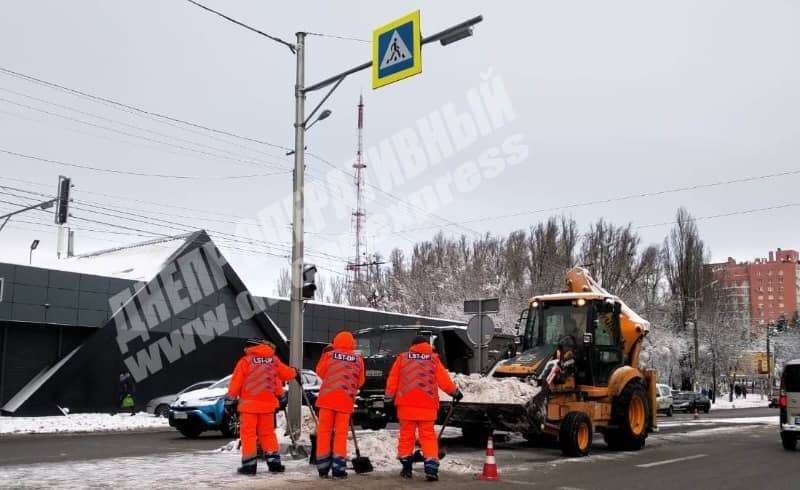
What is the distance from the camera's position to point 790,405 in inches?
639

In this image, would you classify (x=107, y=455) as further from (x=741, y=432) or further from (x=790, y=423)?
(x=741, y=432)

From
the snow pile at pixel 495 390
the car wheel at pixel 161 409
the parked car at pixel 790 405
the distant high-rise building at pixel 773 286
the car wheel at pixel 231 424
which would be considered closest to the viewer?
the snow pile at pixel 495 390

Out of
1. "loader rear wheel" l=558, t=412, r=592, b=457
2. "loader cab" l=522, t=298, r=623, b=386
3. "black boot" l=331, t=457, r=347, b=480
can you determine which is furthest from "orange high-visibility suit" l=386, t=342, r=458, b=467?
"loader cab" l=522, t=298, r=623, b=386

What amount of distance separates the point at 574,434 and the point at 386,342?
5.55 metres

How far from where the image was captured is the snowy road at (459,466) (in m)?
9.88

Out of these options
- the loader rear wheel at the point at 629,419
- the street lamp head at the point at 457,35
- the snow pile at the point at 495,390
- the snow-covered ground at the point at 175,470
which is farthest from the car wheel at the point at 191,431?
the street lamp head at the point at 457,35

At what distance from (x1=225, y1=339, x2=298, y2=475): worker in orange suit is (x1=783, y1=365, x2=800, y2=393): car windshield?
38.3 ft

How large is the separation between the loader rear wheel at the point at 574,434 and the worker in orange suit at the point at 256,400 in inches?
213

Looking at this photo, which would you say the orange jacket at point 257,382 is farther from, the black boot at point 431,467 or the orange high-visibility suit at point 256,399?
the black boot at point 431,467

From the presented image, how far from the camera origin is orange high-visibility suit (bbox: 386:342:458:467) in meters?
9.87

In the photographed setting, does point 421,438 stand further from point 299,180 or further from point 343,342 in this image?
point 299,180

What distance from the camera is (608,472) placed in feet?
38.2

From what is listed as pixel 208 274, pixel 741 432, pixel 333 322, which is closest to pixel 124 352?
pixel 208 274

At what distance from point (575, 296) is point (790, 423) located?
5626 mm
